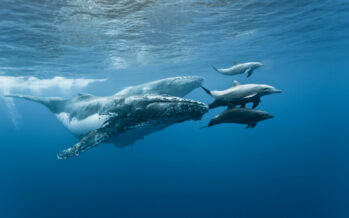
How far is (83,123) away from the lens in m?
9.43

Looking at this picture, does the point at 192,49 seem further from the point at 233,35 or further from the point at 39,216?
the point at 39,216

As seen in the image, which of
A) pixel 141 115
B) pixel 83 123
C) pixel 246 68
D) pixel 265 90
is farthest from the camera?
pixel 83 123

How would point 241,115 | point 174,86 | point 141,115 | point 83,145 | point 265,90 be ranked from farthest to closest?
point 174,86
point 141,115
point 83,145
point 241,115
point 265,90

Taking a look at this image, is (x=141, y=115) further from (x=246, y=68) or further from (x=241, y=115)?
(x=246, y=68)

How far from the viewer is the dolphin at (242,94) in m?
4.14

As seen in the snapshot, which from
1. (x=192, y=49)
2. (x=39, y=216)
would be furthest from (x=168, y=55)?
(x=39, y=216)

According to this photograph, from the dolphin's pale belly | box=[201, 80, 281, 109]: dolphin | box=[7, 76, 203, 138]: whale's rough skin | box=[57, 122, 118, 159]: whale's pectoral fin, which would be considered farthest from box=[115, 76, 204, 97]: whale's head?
box=[201, 80, 281, 109]: dolphin

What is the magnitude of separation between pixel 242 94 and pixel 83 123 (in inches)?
290

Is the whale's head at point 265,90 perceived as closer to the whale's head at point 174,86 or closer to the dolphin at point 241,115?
the dolphin at point 241,115

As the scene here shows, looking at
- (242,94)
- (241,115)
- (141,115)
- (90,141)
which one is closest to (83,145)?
(90,141)

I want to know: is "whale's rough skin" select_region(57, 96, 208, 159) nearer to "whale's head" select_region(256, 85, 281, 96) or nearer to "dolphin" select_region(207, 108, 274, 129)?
"dolphin" select_region(207, 108, 274, 129)

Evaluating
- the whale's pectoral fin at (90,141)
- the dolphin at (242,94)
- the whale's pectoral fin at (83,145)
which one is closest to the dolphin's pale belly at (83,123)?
the whale's pectoral fin at (90,141)

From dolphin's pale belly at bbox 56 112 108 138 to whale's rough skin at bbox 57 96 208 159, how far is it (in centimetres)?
181

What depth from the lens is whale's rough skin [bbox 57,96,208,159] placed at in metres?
4.90
